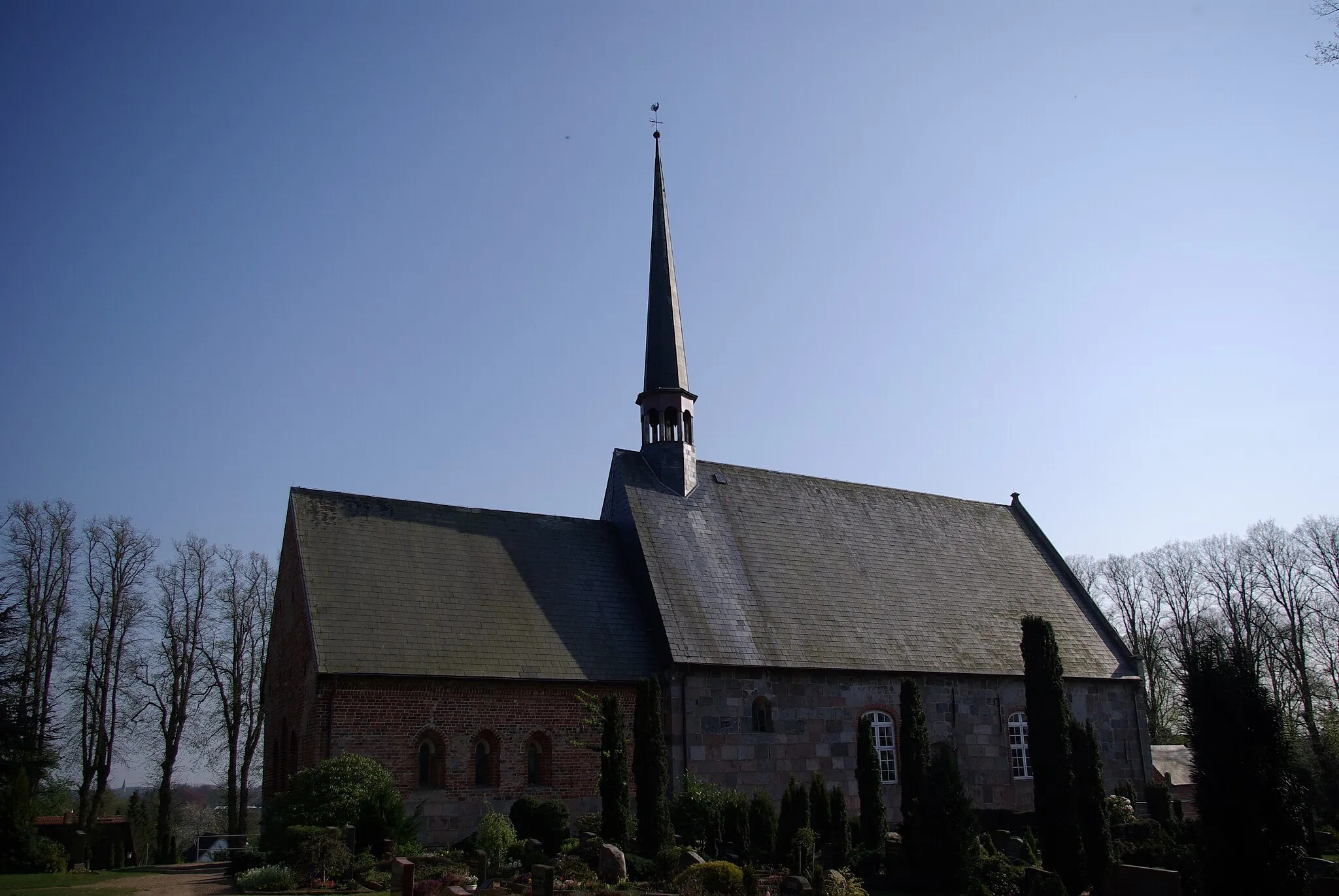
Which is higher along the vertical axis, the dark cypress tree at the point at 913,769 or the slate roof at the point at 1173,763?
the dark cypress tree at the point at 913,769

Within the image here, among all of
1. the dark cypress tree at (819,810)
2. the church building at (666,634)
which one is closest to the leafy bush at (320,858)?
the church building at (666,634)

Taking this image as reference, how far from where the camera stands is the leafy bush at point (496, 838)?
55.3ft

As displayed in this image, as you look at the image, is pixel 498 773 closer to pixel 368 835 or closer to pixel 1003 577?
pixel 368 835

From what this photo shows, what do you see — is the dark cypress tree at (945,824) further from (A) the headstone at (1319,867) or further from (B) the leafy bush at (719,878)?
(A) the headstone at (1319,867)

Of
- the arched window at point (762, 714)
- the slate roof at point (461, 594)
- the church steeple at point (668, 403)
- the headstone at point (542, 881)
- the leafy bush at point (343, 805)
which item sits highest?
the church steeple at point (668, 403)

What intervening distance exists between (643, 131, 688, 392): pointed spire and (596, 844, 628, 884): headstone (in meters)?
13.7

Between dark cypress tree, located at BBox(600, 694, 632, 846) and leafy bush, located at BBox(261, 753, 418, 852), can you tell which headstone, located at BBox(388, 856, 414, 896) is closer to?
leafy bush, located at BBox(261, 753, 418, 852)

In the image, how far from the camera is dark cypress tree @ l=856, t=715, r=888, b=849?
19391mm

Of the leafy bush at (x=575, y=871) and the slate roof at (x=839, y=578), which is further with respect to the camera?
the slate roof at (x=839, y=578)

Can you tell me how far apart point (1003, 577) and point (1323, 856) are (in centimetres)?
1050

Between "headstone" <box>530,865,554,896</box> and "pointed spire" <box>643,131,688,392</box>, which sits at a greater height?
"pointed spire" <box>643,131,688,392</box>

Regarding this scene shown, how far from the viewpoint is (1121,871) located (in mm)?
13227

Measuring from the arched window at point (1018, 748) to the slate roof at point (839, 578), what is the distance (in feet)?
4.24

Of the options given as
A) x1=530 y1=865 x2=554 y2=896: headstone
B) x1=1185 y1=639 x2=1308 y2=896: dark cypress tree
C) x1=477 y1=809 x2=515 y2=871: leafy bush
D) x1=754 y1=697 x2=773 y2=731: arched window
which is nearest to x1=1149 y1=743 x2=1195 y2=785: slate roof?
x1=754 y1=697 x2=773 y2=731: arched window
